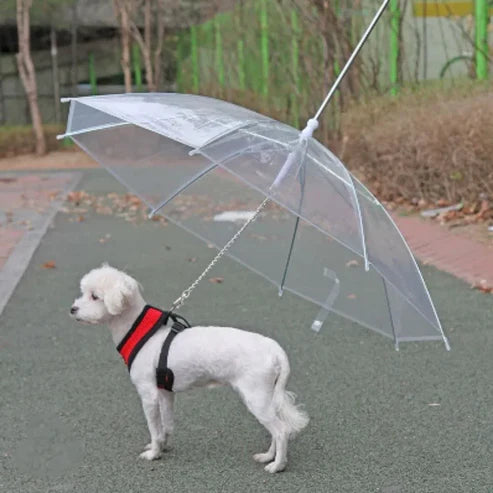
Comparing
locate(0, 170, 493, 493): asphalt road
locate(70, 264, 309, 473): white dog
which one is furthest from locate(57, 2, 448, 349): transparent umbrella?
locate(0, 170, 493, 493): asphalt road

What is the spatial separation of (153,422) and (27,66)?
55.8ft

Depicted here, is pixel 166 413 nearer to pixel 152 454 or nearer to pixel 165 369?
pixel 152 454

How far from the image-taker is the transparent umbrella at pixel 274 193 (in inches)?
153

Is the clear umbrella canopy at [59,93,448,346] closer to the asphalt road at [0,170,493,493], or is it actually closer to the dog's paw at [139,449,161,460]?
the asphalt road at [0,170,493,493]

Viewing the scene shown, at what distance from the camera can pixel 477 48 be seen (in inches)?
490

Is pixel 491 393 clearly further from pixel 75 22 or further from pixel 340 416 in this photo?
pixel 75 22

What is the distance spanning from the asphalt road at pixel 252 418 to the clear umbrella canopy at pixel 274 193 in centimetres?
56

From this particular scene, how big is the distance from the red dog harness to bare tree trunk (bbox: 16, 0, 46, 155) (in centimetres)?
1671

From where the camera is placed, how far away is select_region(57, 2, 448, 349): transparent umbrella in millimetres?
3891

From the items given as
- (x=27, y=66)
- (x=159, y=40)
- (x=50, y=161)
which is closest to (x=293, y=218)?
(x=50, y=161)

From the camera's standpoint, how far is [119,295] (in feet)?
12.2

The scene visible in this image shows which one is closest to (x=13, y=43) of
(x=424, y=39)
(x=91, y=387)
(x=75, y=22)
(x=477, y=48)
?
(x=75, y=22)

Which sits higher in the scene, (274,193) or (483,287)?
(274,193)

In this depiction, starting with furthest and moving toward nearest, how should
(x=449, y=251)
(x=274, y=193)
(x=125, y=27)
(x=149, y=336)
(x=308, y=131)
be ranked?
1. (x=125, y=27)
2. (x=449, y=251)
3. (x=308, y=131)
4. (x=149, y=336)
5. (x=274, y=193)
